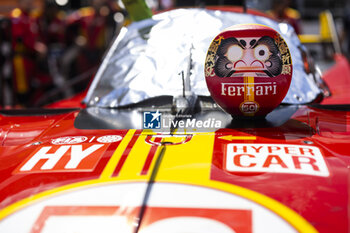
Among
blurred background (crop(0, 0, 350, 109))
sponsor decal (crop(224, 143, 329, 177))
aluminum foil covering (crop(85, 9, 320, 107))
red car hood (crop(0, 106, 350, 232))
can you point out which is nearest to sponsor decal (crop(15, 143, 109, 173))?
red car hood (crop(0, 106, 350, 232))

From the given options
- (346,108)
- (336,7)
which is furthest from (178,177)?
(336,7)

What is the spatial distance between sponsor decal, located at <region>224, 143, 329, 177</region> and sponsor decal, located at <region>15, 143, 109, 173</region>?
16.6 inches

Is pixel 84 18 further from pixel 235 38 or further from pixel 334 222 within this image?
pixel 334 222

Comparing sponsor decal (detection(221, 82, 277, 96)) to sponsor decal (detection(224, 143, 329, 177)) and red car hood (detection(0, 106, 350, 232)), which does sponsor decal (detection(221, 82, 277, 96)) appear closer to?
red car hood (detection(0, 106, 350, 232))

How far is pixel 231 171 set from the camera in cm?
113

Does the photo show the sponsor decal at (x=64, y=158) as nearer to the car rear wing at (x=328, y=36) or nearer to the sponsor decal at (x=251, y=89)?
the sponsor decal at (x=251, y=89)

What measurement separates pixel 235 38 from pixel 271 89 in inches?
9.0

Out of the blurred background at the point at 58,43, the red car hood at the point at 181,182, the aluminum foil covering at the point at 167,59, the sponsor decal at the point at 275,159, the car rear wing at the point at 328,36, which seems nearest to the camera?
the red car hood at the point at 181,182

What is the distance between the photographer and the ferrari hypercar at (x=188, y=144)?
0.99 meters

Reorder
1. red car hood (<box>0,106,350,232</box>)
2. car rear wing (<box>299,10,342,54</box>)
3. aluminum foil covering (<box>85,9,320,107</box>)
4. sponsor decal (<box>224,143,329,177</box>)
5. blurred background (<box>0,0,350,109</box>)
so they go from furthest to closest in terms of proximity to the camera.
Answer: blurred background (<box>0,0,350,109</box>), car rear wing (<box>299,10,342,54</box>), aluminum foil covering (<box>85,9,320,107</box>), sponsor decal (<box>224,143,329,177</box>), red car hood (<box>0,106,350,232</box>)

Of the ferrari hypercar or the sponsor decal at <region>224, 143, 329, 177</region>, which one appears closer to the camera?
the ferrari hypercar

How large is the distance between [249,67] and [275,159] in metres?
0.39

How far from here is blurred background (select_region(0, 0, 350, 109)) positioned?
15.2 ft

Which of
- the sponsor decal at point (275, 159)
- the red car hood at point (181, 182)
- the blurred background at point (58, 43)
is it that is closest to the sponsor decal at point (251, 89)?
the red car hood at point (181, 182)
